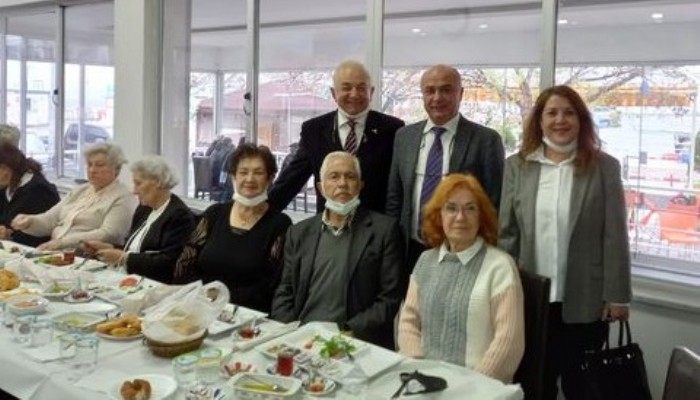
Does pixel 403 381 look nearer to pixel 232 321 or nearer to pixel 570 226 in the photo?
pixel 232 321

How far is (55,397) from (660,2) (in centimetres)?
395

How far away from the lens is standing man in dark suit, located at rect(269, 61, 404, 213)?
2855 millimetres

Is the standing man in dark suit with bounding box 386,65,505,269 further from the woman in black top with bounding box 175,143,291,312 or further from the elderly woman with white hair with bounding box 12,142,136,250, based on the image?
the elderly woman with white hair with bounding box 12,142,136,250

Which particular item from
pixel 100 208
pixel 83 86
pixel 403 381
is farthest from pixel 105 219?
pixel 83 86

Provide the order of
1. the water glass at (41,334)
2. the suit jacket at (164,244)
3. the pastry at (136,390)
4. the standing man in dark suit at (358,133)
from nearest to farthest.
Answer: the pastry at (136,390)
the water glass at (41,334)
the standing man in dark suit at (358,133)
the suit jacket at (164,244)

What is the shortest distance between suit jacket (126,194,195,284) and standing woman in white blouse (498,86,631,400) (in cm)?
154

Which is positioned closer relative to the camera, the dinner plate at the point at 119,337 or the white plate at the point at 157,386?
the white plate at the point at 157,386

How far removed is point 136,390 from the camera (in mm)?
1600

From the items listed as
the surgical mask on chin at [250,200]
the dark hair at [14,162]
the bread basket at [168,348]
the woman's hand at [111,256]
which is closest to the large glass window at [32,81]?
the dark hair at [14,162]

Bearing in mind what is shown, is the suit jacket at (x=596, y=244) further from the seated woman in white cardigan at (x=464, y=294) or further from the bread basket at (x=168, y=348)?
the bread basket at (x=168, y=348)

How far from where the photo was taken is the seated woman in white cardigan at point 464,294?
6.47ft

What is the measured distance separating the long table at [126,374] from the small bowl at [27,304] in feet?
0.56

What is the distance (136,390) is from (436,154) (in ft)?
5.03

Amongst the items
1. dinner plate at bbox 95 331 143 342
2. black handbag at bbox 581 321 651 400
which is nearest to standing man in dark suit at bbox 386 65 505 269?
black handbag at bbox 581 321 651 400
